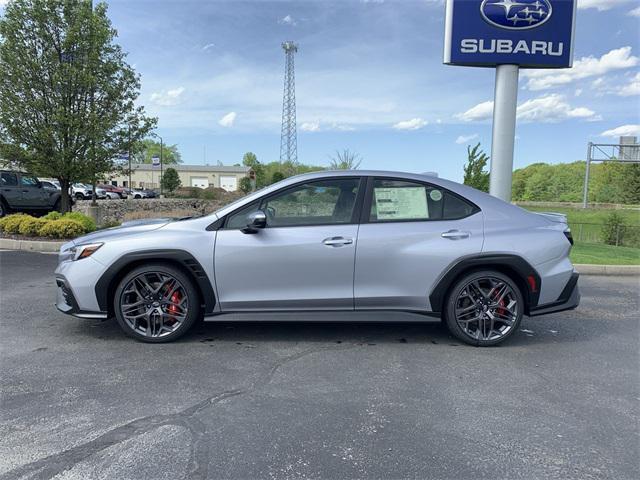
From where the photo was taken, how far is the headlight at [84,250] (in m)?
4.33

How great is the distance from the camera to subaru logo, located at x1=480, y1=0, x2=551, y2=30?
10328mm

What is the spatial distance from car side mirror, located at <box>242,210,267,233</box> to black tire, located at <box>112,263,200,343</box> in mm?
711

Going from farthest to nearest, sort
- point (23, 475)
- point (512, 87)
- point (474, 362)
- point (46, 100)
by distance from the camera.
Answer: point (46, 100)
point (512, 87)
point (474, 362)
point (23, 475)

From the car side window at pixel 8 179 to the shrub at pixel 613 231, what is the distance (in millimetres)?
21286

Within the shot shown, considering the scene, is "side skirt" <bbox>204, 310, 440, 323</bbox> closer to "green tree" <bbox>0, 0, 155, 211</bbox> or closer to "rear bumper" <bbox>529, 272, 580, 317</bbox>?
"rear bumper" <bbox>529, 272, 580, 317</bbox>

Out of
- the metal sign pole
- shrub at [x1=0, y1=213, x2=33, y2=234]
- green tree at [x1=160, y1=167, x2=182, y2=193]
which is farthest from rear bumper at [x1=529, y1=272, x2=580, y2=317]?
green tree at [x1=160, y1=167, x2=182, y2=193]

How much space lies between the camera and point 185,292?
171 inches

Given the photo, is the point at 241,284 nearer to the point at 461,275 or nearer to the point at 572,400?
the point at 461,275

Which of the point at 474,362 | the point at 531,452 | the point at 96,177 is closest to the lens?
the point at 531,452

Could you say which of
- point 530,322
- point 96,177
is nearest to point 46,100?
point 96,177

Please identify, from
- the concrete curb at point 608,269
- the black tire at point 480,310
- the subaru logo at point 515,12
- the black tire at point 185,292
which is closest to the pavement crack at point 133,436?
the black tire at point 185,292

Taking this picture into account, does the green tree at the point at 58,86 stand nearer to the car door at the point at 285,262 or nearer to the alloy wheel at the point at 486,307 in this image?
the car door at the point at 285,262

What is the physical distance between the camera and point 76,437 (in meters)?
2.79

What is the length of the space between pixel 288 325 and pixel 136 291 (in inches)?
62.7
